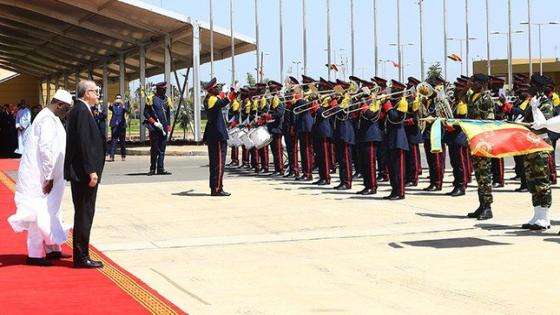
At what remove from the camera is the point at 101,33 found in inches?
1417

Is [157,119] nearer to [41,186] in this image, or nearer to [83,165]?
[41,186]

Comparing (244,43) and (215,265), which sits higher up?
(244,43)

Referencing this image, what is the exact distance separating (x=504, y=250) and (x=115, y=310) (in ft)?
13.5

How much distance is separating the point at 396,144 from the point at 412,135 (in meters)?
1.33

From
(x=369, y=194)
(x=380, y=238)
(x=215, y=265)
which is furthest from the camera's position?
(x=369, y=194)

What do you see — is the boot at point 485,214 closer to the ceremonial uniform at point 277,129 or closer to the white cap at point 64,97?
the white cap at point 64,97

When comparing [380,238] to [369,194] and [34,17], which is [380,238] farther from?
[34,17]

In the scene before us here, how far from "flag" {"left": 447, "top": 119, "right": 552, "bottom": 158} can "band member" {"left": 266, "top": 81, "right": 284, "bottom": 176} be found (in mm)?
8724

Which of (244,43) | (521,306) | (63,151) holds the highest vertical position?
(244,43)

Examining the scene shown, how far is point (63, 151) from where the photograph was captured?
9.20 meters

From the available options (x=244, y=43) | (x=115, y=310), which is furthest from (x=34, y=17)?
(x=115, y=310)

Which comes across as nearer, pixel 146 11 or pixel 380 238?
pixel 380 238

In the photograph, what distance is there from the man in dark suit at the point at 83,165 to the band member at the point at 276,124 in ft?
35.1

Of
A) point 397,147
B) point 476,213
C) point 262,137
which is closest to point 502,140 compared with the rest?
point 476,213
